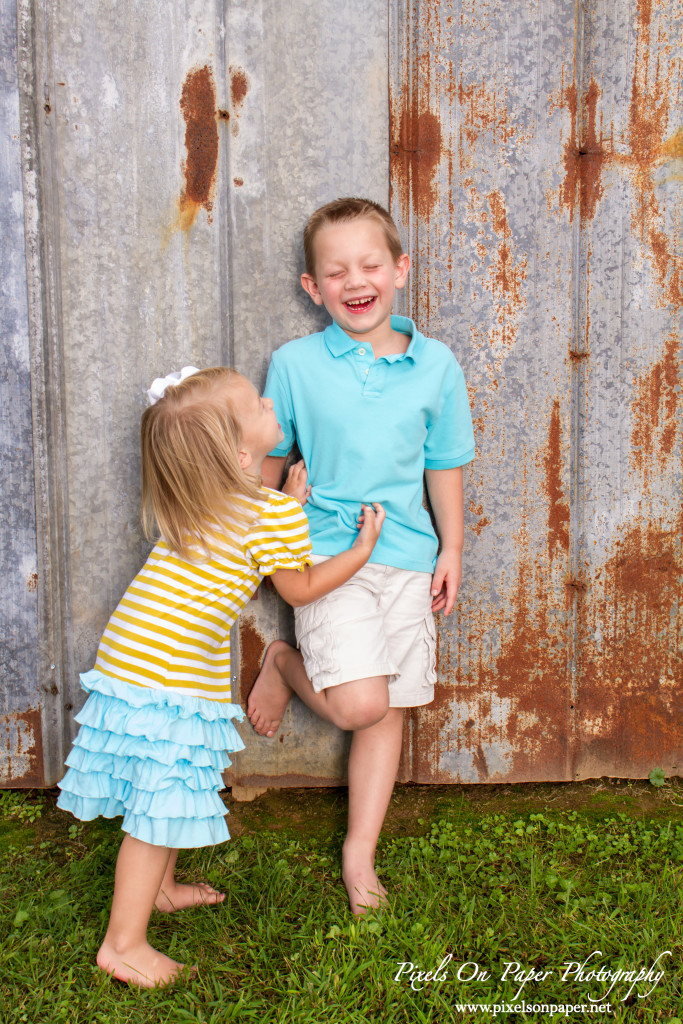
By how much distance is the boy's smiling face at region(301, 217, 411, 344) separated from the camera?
6.01ft

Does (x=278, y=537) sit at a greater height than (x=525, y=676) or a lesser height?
greater

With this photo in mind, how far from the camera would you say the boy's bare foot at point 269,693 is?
2.13 meters

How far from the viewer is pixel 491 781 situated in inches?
88.0

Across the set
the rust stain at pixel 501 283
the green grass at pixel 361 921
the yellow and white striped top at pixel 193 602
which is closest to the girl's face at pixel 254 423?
the yellow and white striped top at pixel 193 602

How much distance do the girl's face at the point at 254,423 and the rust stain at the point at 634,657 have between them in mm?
1080

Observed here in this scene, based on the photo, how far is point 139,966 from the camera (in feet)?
5.16

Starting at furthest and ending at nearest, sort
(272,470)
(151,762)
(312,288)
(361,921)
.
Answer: (272,470), (312,288), (361,921), (151,762)

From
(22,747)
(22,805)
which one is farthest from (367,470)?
(22,805)

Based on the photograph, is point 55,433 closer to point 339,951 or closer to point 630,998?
point 339,951

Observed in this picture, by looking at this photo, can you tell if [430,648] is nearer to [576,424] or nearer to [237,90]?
[576,424]

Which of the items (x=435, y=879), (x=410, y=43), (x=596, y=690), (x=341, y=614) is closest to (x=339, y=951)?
(x=435, y=879)

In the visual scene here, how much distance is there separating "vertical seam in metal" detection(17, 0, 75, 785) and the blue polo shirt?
0.62 meters

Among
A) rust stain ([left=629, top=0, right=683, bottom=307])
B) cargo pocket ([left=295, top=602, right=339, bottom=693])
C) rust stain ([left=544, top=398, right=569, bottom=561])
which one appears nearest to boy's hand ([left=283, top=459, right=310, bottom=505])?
cargo pocket ([left=295, top=602, right=339, bottom=693])

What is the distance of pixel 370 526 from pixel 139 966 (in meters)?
1.07
